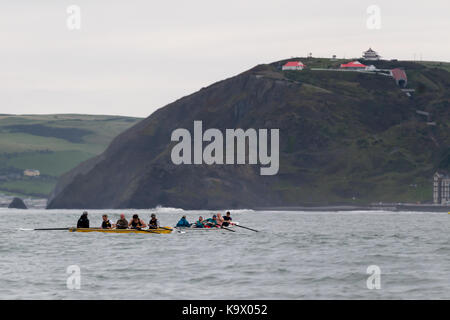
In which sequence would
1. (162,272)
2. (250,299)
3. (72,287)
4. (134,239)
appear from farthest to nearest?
(134,239), (162,272), (72,287), (250,299)

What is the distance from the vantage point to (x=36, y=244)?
81000mm

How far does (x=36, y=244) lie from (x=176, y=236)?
16270 mm

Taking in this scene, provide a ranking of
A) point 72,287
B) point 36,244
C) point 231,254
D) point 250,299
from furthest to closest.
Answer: point 36,244 → point 231,254 → point 72,287 → point 250,299

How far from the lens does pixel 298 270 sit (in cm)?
5672
